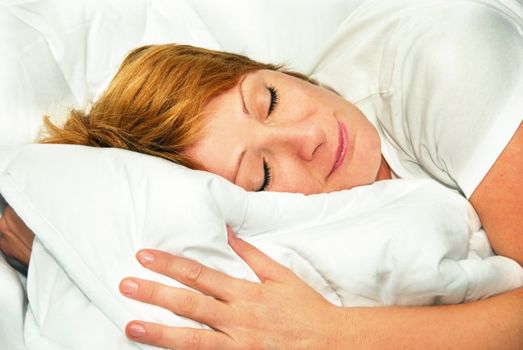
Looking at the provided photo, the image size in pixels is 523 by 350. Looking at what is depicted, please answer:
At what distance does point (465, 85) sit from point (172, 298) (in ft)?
2.05

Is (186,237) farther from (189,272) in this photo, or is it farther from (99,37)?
(99,37)

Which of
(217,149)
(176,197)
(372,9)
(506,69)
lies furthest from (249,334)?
(372,9)

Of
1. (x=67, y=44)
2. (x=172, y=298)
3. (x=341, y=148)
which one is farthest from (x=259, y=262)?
(x=67, y=44)

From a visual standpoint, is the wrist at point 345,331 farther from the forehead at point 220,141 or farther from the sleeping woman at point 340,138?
the forehead at point 220,141

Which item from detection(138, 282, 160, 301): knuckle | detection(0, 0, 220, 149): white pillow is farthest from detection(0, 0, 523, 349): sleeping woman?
detection(0, 0, 220, 149): white pillow

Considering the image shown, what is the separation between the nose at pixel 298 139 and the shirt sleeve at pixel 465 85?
0.67 ft

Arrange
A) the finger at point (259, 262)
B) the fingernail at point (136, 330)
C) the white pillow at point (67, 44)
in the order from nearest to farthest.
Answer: the fingernail at point (136, 330) < the finger at point (259, 262) < the white pillow at point (67, 44)

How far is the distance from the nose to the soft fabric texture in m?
0.09

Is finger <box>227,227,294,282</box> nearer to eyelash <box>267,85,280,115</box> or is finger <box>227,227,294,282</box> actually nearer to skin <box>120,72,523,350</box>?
skin <box>120,72,523,350</box>

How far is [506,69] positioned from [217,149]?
53cm

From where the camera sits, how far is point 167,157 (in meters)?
1.22

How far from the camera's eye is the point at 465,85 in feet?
3.83

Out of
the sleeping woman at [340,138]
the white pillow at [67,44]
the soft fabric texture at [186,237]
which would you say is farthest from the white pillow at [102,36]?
the soft fabric texture at [186,237]

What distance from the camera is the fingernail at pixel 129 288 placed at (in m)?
0.97
